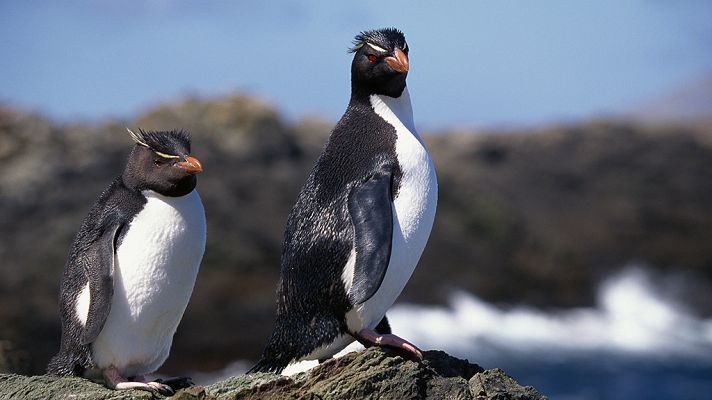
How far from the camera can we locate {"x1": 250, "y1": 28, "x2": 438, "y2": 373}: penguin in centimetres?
434

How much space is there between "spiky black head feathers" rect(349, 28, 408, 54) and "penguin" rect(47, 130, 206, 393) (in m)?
A: 0.91

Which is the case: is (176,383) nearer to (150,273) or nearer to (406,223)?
(150,273)

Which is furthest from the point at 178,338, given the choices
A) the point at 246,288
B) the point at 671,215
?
the point at 671,215

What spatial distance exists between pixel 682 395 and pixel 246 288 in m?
6.55

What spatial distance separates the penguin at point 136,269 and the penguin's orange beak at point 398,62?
955 millimetres

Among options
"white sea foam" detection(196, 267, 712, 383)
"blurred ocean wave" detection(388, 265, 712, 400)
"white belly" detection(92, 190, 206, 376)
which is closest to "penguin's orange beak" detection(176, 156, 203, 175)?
"white belly" detection(92, 190, 206, 376)

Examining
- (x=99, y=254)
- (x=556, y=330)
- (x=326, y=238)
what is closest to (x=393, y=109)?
(x=326, y=238)

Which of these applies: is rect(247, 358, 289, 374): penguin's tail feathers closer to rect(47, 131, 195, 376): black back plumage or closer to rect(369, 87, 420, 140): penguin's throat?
rect(47, 131, 195, 376): black back plumage

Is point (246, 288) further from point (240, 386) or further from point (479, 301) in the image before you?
point (240, 386)

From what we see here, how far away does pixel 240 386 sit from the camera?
4.33 metres

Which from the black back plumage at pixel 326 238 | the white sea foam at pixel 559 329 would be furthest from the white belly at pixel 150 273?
the white sea foam at pixel 559 329

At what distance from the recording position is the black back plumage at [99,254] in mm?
4355

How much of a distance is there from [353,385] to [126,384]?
0.96 metres

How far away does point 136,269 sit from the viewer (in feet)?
14.4
